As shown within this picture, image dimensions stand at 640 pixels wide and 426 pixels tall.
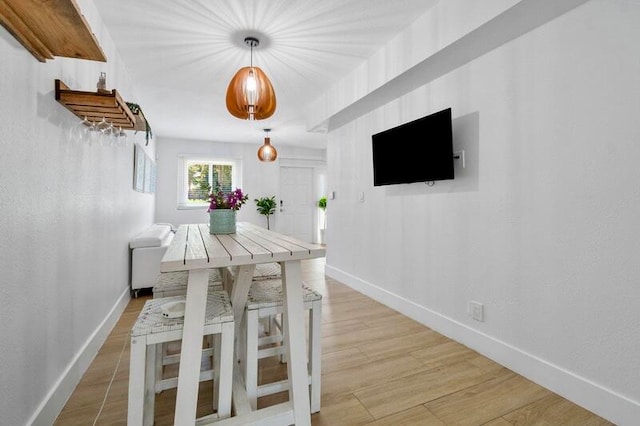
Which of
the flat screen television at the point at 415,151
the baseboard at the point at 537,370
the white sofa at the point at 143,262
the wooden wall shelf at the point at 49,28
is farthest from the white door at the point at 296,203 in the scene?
the wooden wall shelf at the point at 49,28

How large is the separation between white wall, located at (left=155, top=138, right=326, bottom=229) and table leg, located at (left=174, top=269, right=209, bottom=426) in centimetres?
574

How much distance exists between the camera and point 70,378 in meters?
1.67

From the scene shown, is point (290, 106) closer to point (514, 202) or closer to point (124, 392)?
point (514, 202)

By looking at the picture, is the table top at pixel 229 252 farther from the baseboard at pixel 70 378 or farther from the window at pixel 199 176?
the window at pixel 199 176

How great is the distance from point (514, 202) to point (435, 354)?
1.17 metres

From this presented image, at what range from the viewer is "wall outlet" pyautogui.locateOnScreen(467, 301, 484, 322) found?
2.14 meters

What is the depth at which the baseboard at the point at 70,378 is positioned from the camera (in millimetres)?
1377

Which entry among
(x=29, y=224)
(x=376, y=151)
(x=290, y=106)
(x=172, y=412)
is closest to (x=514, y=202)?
(x=376, y=151)

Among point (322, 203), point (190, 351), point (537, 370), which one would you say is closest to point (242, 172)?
point (322, 203)

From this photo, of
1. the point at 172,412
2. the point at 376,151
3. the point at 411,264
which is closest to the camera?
the point at 172,412

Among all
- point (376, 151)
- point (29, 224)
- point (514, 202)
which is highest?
point (376, 151)

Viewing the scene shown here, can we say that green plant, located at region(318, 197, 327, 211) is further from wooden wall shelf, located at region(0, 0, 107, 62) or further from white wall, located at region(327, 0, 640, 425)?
wooden wall shelf, located at region(0, 0, 107, 62)

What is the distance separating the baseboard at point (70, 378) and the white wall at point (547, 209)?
249 cm

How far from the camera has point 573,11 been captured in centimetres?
162
